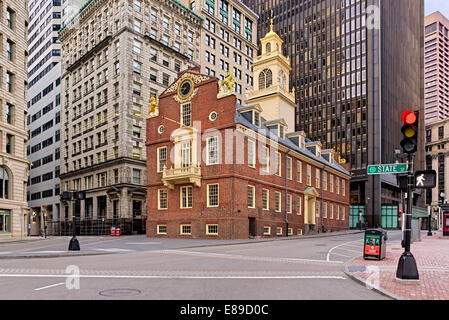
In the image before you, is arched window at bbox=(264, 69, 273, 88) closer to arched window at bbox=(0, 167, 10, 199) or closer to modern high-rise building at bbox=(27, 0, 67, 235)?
arched window at bbox=(0, 167, 10, 199)

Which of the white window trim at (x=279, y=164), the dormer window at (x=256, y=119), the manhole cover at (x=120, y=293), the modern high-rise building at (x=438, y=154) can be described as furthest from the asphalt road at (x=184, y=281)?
the modern high-rise building at (x=438, y=154)

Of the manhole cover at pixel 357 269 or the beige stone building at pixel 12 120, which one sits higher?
the beige stone building at pixel 12 120

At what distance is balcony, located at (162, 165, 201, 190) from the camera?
118 feet

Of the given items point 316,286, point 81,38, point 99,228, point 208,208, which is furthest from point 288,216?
point 81,38

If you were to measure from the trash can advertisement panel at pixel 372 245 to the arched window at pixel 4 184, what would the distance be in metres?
35.8

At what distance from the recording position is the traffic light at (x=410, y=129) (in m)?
10.9

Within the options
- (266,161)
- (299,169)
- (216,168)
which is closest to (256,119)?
(266,161)

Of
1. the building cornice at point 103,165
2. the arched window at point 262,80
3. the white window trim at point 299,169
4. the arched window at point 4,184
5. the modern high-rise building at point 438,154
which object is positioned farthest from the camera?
the modern high-rise building at point 438,154

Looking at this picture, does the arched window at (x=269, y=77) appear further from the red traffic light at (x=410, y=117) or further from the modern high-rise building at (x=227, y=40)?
the red traffic light at (x=410, y=117)

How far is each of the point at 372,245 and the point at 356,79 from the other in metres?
87.6

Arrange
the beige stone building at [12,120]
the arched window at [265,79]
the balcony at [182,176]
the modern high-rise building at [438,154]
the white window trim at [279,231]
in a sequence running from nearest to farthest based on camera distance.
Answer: the balcony at [182,176]
the beige stone building at [12,120]
the white window trim at [279,231]
the arched window at [265,79]
the modern high-rise building at [438,154]

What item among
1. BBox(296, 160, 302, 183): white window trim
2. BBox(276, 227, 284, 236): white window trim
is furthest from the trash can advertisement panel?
BBox(296, 160, 302, 183): white window trim

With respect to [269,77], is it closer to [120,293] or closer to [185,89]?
[185,89]
